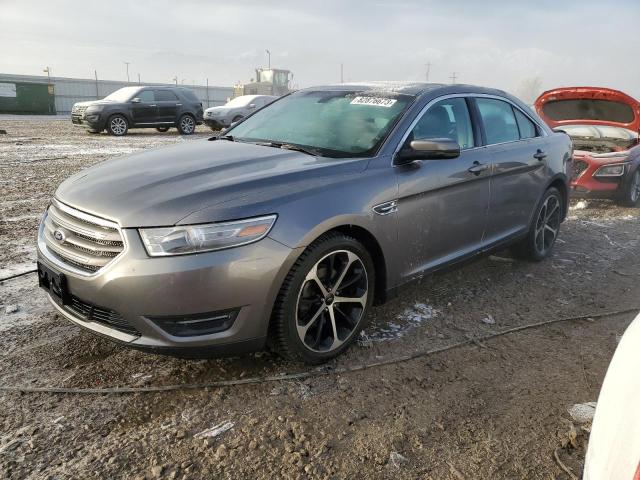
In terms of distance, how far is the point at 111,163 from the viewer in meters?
3.43

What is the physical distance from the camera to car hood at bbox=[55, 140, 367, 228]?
2559 millimetres

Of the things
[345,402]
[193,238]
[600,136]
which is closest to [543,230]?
[345,402]

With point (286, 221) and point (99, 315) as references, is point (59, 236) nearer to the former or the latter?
point (99, 315)

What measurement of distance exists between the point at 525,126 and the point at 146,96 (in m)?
15.2

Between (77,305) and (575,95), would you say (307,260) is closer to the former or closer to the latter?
(77,305)

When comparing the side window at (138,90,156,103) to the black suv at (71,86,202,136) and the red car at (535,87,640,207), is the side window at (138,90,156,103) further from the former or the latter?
the red car at (535,87,640,207)

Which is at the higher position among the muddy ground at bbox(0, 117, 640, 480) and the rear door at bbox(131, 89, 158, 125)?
the rear door at bbox(131, 89, 158, 125)

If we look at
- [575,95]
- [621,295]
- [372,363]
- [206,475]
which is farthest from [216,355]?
[575,95]

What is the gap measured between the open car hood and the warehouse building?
2733 cm

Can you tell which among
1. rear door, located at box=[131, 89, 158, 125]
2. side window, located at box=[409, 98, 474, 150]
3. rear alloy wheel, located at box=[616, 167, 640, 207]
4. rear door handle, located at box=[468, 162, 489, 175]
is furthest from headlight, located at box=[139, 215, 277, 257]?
rear door, located at box=[131, 89, 158, 125]

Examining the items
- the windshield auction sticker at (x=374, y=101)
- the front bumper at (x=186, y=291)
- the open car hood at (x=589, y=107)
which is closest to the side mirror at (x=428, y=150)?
the windshield auction sticker at (x=374, y=101)

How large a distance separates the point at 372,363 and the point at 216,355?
0.95 metres

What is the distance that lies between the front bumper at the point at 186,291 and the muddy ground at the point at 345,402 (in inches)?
13.4

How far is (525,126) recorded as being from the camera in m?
4.80
